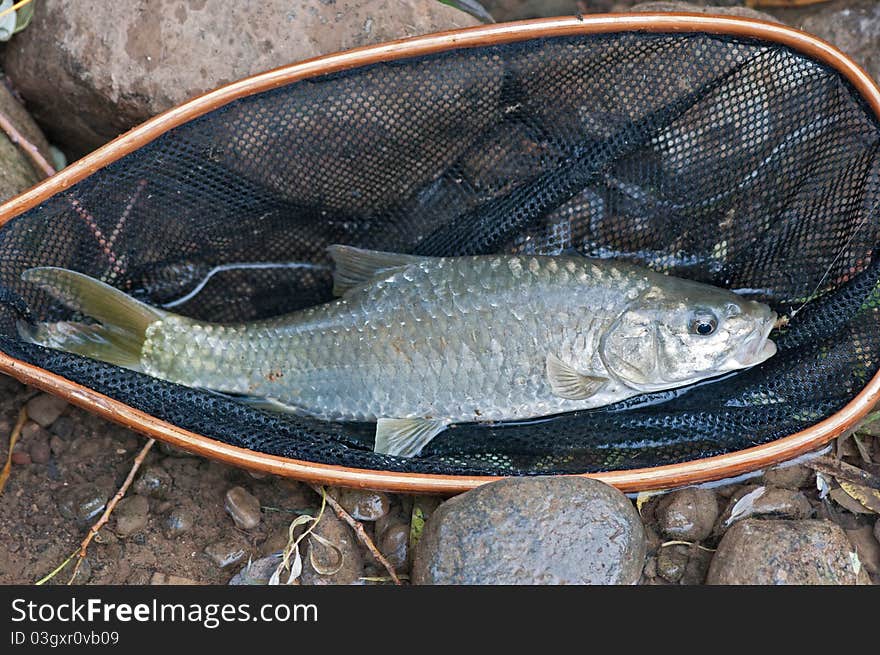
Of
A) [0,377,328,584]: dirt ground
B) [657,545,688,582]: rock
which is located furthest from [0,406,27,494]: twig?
[657,545,688,582]: rock

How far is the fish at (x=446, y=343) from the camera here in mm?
3129

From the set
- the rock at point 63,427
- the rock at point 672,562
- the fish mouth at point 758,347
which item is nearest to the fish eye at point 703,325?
the fish mouth at point 758,347

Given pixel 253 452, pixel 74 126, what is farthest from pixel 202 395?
pixel 74 126

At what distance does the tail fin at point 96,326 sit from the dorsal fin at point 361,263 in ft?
2.15

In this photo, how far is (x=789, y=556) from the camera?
284 centimetres

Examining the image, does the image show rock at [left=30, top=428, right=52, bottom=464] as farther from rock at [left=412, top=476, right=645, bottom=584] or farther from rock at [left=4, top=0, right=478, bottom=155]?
rock at [left=412, top=476, right=645, bottom=584]

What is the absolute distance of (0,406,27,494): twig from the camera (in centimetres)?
327

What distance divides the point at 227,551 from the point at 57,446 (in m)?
0.80

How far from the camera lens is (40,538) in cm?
316

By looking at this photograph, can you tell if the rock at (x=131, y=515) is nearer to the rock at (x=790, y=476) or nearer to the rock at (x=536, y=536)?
the rock at (x=536, y=536)

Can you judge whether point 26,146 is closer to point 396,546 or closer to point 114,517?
point 114,517

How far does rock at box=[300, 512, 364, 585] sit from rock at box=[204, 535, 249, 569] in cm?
25

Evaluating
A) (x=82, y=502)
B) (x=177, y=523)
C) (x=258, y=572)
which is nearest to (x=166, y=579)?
(x=177, y=523)
